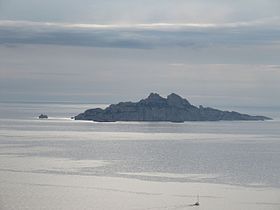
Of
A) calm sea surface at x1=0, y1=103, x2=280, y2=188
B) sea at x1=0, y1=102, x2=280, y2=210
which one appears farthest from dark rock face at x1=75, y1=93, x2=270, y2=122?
sea at x1=0, y1=102, x2=280, y2=210

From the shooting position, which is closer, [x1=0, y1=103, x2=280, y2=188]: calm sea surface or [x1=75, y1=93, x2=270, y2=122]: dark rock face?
[x1=0, y1=103, x2=280, y2=188]: calm sea surface

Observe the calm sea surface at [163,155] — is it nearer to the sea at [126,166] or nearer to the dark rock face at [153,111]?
the sea at [126,166]

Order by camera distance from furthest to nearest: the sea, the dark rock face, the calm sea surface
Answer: the dark rock face
the calm sea surface
the sea

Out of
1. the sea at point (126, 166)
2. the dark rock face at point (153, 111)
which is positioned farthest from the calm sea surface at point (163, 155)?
the dark rock face at point (153, 111)

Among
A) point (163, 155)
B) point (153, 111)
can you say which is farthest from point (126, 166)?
point (153, 111)

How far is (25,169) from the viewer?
2606 centimetres

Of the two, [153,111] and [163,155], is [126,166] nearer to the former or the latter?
[163,155]

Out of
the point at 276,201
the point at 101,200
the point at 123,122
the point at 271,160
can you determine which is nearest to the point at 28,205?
the point at 101,200

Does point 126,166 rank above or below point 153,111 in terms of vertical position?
below

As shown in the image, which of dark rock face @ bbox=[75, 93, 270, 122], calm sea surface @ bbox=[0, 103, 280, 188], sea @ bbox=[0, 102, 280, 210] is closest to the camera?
sea @ bbox=[0, 102, 280, 210]

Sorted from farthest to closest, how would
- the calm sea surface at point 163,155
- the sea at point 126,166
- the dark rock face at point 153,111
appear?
the dark rock face at point 153,111 → the calm sea surface at point 163,155 → the sea at point 126,166

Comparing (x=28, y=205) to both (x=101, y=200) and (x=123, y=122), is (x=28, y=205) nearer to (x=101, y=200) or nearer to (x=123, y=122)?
(x=101, y=200)

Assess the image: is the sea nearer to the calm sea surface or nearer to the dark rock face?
the calm sea surface

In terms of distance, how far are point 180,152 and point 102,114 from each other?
38.5 metres
